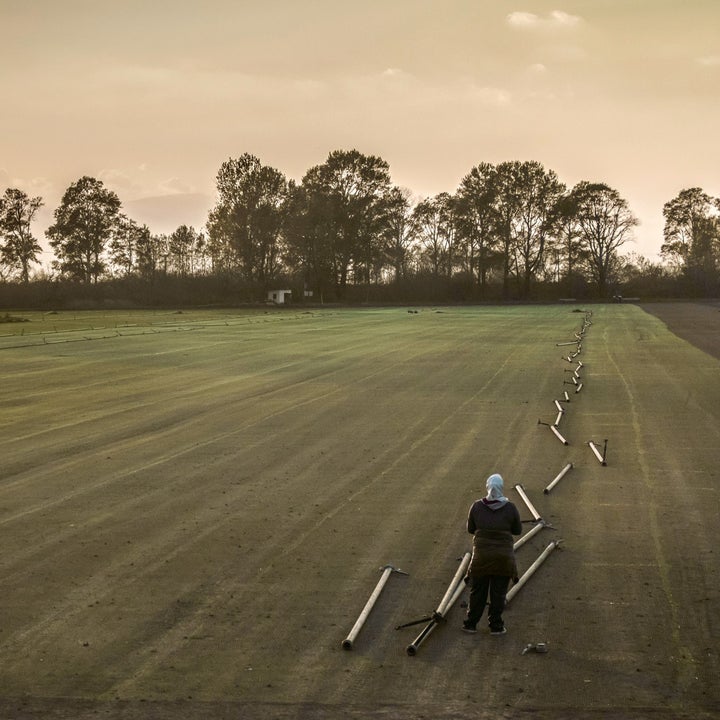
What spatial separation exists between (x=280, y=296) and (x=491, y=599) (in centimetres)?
11176

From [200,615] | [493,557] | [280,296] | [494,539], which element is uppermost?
[280,296]

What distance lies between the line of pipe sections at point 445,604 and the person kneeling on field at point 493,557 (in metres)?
0.29

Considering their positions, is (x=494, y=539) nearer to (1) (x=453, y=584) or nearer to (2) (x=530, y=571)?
(1) (x=453, y=584)

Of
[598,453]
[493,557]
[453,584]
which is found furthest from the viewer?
[598,453]

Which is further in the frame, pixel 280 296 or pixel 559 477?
pixel 280 296

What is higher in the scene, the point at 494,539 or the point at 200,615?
the point at 494,539

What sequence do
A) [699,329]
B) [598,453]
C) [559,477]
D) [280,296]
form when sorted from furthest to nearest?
[280,296] → [699,329] → [598,453] → [559,477]

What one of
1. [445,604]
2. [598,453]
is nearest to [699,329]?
[598,453]

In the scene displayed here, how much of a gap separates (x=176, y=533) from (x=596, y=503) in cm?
606

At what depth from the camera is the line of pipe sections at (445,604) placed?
29.8ft

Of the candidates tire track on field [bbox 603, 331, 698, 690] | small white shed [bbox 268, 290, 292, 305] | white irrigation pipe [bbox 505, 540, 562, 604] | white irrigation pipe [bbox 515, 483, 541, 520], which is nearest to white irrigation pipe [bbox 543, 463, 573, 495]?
white irrigation pipe [bbox 515, 483, 541, 520]

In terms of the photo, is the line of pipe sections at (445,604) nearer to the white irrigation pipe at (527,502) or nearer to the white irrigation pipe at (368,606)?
the white irrigation pipe at (368,606)

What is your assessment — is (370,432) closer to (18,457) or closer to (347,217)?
(18,457)

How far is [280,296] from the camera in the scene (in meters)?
120
